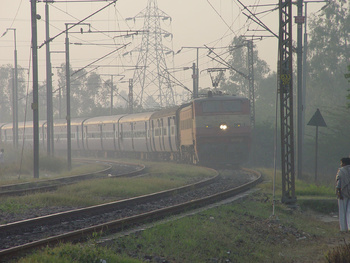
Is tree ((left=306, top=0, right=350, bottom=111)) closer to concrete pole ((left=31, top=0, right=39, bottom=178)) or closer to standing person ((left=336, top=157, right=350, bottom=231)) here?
concrete pole ((left=31, top=0, right=39, bottom=178))

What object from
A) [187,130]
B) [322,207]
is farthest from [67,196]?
[187,130]

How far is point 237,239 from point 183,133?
2192 cm

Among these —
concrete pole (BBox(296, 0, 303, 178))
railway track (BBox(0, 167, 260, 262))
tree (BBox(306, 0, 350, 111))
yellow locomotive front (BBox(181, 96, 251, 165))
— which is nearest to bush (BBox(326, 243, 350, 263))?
railway track (BBox(0, 167, 260, 262))

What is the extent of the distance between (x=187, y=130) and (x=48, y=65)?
902 cm

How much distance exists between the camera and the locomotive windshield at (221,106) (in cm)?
2834

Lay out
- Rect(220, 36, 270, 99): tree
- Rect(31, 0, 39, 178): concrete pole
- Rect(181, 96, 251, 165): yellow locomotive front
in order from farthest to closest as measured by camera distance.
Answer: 1. Rect(220, 36, 270, 99): tree
2. Rect(181, 96, 251, 165): yellow locomotive front
3. Rect(31, 0, 39, 178): concrete pole

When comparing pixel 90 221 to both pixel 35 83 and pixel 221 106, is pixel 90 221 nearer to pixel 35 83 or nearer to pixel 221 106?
pixel 35 83

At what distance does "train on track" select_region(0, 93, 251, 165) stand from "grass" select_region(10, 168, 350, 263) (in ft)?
40.5

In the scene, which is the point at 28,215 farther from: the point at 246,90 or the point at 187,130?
the point at 246,90

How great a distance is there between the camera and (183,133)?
3155 cm

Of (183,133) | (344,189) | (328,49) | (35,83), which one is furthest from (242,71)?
(344,189)

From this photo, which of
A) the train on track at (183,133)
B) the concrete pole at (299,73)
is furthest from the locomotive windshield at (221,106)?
the concrete pole at (299,73)

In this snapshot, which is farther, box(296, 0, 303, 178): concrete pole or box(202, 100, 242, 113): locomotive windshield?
box(202, 100, 242, 113): locomotive windshield

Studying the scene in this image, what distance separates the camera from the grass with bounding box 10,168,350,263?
8.36 metres
